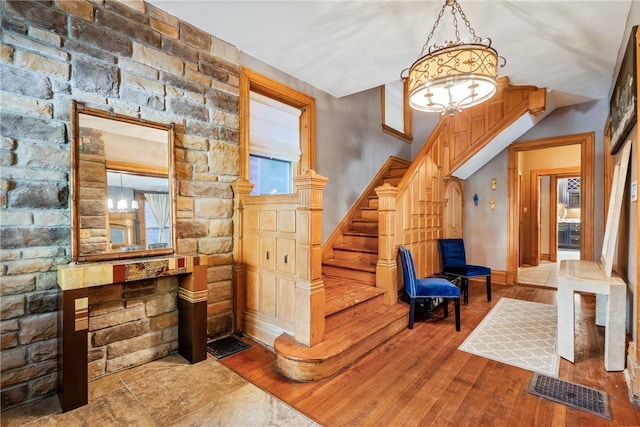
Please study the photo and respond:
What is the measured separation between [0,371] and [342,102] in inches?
167

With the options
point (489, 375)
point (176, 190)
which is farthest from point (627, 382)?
point (176, 190)

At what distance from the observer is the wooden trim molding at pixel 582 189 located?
4488 millimetres

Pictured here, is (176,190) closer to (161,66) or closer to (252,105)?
(161,66)

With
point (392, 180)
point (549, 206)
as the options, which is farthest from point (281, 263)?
point (549, 206)

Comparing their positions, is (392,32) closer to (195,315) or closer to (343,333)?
(343,333)

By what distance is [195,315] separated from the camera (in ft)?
7.86

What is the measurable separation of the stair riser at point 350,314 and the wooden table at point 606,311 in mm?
1571

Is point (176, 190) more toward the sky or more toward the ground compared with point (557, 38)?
more toward the ground

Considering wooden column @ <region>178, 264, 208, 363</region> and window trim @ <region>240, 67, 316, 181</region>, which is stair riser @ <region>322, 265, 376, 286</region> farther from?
wooden column @ <region>178, 264, 208, 363</region>

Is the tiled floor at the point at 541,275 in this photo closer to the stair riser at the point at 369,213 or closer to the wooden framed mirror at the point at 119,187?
the stair riser at the point at 369,213

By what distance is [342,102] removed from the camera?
14.3 ft

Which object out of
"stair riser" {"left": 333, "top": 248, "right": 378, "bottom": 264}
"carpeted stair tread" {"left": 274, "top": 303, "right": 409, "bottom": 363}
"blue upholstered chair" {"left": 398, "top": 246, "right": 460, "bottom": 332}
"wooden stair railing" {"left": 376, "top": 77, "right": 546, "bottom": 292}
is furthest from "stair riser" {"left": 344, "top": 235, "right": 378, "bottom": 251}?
"carpeted stair tread" {"left": 274, "top": 303, "right": 409, "bottom": 363}

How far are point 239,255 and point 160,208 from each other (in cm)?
83

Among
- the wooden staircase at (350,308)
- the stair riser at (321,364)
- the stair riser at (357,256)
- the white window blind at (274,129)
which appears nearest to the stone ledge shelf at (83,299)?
the stair riser at (321,364)
